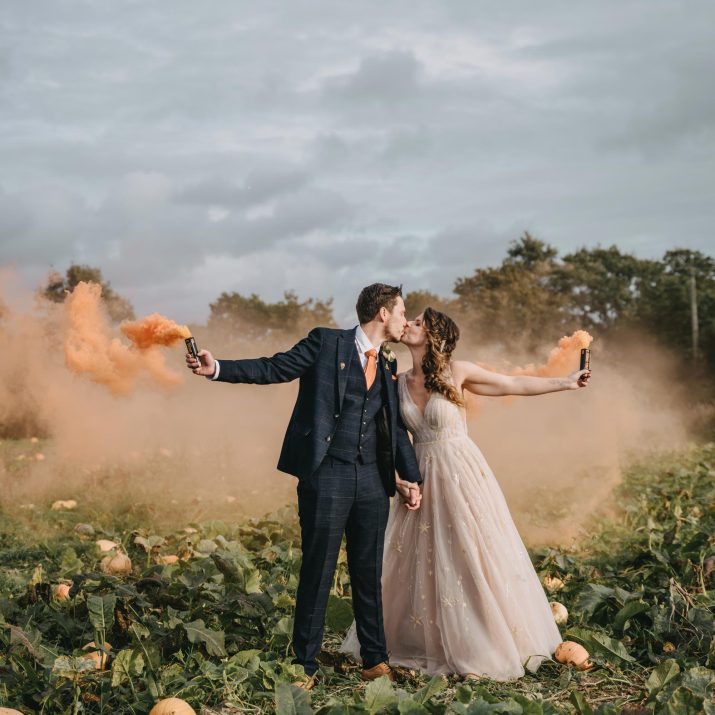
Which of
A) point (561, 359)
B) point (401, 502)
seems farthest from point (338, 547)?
point (561, 359)

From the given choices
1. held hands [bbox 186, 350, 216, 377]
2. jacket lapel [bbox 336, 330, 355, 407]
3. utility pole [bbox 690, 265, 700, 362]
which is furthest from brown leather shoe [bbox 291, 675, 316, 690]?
utility pole [bbox 690, 265, 700, 362]

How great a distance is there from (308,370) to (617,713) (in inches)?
96.4

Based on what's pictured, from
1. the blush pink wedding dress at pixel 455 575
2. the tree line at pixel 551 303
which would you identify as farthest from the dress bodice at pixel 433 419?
the tree line at pixel 551 303

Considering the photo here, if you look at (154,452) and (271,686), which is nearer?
(271,686)

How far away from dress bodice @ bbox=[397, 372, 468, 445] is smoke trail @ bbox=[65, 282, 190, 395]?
1.87m

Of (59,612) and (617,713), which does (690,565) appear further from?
(59,612)

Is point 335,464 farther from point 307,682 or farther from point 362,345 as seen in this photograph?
point 307,682

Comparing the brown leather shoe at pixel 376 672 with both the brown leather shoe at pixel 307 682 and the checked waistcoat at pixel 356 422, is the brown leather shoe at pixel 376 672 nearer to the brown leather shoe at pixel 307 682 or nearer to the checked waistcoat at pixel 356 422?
the brown leather shoe at pixel 307 682

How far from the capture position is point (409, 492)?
552cm

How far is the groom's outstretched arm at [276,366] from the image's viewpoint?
4.72 m

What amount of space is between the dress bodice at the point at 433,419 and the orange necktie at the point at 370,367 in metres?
0.72

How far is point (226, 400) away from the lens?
Answer: 1606 centimetres

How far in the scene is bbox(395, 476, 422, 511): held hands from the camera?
5500 mm

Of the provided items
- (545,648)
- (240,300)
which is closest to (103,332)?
(545,648)
